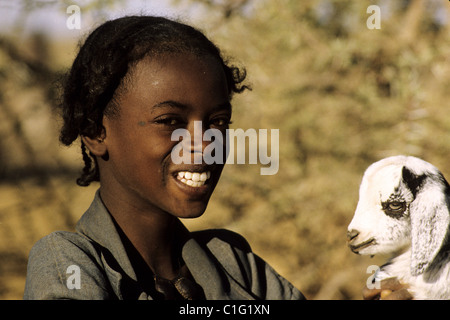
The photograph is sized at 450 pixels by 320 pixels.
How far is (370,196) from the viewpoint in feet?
3.98

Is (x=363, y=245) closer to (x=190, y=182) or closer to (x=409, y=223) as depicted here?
(x=409, y=223)

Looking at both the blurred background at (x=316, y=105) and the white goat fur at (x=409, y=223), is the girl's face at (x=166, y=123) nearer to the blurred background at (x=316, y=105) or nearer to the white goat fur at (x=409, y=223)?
the white goat fur at (x=409, y=223)

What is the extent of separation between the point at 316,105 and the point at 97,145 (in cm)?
271

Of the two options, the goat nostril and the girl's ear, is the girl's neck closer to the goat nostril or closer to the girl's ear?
the girl's ear

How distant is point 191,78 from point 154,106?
0.35 ft

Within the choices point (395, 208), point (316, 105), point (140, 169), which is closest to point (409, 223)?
point (395, 208)

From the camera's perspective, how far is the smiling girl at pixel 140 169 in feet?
4.09

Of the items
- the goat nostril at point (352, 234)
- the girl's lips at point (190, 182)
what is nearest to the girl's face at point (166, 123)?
the girl's lips at point (190, 182)

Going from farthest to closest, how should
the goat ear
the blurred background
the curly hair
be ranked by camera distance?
the blurred background, the curly hair, the goat ear

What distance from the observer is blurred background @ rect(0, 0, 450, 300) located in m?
3.42

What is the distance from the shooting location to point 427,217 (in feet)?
3.65

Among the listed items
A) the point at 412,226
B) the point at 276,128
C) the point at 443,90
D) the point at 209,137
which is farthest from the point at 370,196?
the point at 276,128

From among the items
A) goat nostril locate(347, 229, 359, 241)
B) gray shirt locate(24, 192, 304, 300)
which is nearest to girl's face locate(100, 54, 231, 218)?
gray shirt locate(24, 192, 304, 300)
